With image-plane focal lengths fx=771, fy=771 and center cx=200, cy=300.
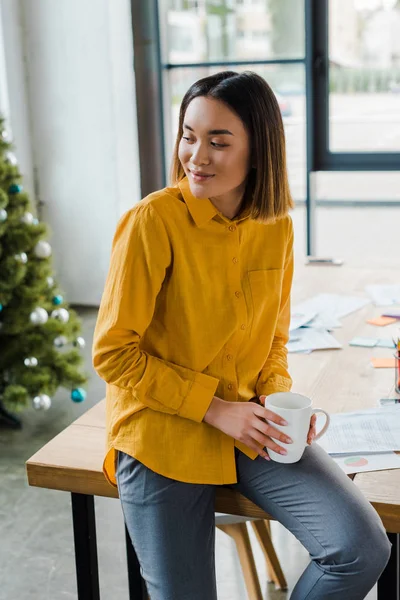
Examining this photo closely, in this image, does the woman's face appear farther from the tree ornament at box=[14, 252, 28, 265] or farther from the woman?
the tree ornament at box=[14, 252, 28, 265]

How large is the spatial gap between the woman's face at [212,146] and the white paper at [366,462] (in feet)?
1.73

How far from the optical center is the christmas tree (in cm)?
307

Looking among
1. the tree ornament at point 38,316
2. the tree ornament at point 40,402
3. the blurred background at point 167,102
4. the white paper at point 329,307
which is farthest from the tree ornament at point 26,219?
the white paper at point 329,307

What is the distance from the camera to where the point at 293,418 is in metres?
1.19

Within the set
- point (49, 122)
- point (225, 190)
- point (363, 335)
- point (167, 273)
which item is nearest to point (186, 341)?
point (167, 273)

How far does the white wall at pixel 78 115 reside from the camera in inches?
177

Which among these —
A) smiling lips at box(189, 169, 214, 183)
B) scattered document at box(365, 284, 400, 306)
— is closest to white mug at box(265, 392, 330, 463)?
smiling lips at box(189, 169, 214, 183)

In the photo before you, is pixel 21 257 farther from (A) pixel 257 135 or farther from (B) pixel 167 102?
(B) pixel 167 102

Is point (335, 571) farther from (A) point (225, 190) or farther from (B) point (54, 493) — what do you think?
(B) point (54, 493)

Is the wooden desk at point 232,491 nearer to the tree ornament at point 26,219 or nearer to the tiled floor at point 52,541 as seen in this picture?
the tiled floor at point 52,541

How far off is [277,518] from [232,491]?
92mm

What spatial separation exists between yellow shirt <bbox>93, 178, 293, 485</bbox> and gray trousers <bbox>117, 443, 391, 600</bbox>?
0.03m

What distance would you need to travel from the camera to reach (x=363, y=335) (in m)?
2.06

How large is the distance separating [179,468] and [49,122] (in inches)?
149
